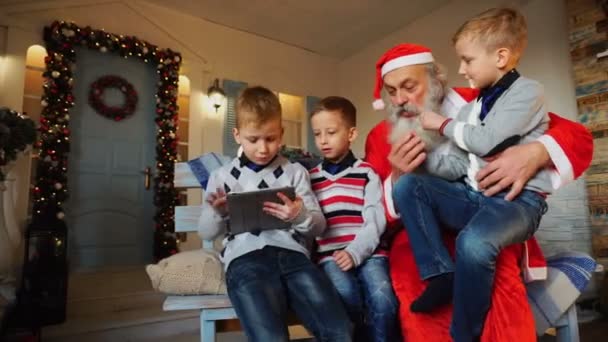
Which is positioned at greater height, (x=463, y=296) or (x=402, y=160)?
(x=402, y=160)

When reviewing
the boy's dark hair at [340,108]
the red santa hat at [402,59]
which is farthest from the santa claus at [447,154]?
the boy's dark hair at [340,108]

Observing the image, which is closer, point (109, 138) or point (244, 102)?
point (244, 102)

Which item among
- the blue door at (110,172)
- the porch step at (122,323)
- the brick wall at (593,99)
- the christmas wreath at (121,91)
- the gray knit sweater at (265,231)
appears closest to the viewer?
the gray knit sweater at (265,231)

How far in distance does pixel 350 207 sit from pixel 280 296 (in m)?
0.41

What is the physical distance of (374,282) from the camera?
1120 millimetres

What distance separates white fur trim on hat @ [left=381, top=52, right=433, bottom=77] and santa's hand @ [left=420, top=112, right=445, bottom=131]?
0.27m

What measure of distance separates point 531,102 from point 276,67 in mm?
4676

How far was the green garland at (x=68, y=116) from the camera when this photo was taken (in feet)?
11.0

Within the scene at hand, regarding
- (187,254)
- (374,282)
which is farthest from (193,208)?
(374,282)

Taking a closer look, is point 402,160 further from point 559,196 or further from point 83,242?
point 83,242

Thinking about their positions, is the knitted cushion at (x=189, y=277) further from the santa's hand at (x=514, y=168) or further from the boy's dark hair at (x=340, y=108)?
the santa's hand at (x=514, y=168)

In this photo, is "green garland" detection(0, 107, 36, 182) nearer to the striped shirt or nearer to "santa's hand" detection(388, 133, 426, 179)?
the striped shirt

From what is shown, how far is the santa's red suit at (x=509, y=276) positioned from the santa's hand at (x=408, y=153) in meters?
0.17

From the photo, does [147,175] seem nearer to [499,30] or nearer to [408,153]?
[408,153]
